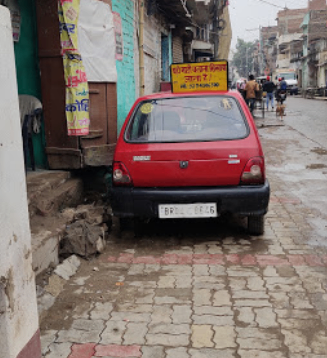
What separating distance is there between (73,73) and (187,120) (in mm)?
1814

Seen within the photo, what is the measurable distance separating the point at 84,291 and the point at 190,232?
6.01ft

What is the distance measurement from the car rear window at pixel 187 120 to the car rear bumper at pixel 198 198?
0.58m

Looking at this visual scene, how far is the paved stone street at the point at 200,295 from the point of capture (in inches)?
118

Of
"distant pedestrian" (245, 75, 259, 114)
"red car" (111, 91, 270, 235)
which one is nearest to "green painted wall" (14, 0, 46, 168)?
"red car" (111, 91, 270, 235)

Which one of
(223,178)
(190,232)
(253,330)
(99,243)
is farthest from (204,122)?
(253,330)

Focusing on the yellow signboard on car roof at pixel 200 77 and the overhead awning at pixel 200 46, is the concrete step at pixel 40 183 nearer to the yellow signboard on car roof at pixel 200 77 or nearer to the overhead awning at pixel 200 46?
the yellow signboard on car roof at pixel 200 77

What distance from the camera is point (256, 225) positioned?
16.8ft

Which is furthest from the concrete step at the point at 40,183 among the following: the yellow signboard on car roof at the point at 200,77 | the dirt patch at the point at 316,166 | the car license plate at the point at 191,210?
the dirt patch at the point at 316,166

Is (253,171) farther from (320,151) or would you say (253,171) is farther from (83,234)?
(320,151)

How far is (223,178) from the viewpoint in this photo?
4.69m

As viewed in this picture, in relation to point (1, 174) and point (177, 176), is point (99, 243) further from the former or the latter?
point (1, 174)

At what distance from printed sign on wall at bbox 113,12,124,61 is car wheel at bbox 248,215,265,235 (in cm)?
474

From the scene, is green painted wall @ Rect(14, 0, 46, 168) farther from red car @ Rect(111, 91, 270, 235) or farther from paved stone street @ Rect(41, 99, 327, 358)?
red car @ Rect(111, 91, 270, 235)

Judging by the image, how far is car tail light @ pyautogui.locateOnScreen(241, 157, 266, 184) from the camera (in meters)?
4.68
